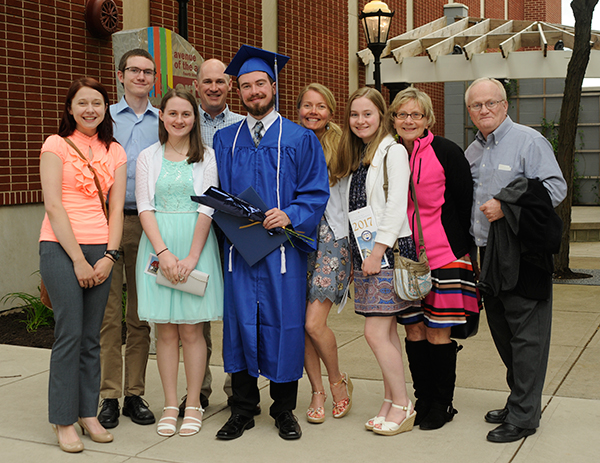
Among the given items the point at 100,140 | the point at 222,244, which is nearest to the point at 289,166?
the point at 222,244

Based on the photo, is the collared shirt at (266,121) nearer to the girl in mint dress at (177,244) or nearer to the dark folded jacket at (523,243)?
the girl in mint dress at (177,244)

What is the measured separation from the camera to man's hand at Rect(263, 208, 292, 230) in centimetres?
388

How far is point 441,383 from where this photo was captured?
4074 mm

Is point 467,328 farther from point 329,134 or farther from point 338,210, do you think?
point 329,134

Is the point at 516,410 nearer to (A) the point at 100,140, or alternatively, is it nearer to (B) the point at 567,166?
(A) the point at 100,140

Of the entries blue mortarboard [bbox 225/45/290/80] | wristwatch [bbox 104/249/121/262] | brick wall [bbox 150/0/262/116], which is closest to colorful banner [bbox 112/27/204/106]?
blue mortarboard [bbox 225/45/290/80]

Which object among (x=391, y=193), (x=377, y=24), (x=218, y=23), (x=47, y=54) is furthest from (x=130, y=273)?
(x=377, y=24)

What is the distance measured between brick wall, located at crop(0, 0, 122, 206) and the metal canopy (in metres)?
7.67

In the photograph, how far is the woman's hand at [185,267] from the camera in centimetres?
393

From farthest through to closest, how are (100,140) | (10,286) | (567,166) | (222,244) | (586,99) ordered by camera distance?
(586,99), (567,166), (10,286), (222,244), (100,140)

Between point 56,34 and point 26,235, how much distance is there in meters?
2.15

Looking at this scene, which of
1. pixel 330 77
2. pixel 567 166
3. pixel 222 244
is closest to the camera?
pixel 222 244

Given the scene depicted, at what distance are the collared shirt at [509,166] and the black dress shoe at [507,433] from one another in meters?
1.00

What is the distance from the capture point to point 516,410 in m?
3.90
